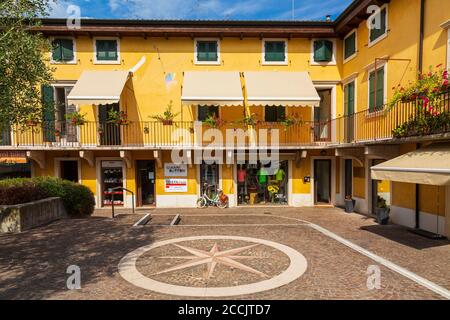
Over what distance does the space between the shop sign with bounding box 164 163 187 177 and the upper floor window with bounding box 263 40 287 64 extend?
25.6ft

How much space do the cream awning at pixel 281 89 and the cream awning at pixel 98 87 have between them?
6.70m

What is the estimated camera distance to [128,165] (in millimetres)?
15102

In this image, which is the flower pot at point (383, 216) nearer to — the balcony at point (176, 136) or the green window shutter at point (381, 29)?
the balcony at point (176, 136)

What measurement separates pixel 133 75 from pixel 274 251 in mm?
12600

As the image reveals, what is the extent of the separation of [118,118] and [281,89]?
28.8ft

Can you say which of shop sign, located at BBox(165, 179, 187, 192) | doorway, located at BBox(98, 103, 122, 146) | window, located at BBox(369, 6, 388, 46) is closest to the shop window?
shop sign, located at BBox(165, 179, 187, 192)

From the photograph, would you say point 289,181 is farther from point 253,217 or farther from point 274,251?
point 274,251

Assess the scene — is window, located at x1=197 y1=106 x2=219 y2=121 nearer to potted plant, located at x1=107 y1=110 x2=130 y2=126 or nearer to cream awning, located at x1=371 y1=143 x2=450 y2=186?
potted plant, located at x1=107 y1=110 x2=130 y2=126

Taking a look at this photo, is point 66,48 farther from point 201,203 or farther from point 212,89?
point 201,203

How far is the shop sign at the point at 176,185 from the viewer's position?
Answer: 15.5m

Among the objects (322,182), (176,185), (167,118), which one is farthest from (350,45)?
(176,185)

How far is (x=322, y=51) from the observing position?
51.1ft

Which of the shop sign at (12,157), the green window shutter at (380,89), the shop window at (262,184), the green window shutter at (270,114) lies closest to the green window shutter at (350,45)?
the green window shutter at (380,89)

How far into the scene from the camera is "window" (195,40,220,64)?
15406mm
